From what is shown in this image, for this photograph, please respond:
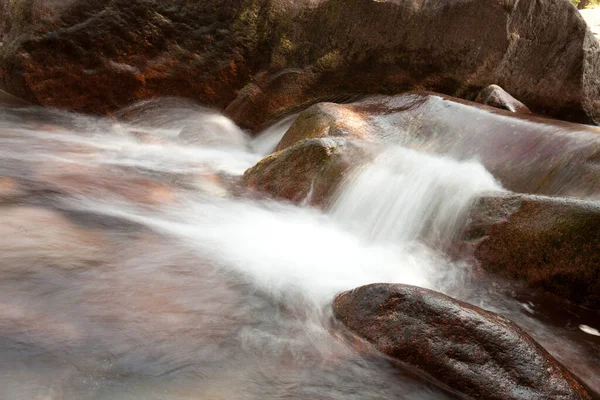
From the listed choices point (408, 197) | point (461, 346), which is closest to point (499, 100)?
point (408, 197)

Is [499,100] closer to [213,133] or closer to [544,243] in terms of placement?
[544,243]

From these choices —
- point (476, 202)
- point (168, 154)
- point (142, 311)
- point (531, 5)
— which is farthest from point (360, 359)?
point (531, 5)

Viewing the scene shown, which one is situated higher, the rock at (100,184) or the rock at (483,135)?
the rock at (483,135)

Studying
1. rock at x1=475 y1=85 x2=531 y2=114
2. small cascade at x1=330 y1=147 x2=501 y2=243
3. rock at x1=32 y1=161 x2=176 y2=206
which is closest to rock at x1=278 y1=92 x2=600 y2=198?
small cascade at x1=330 y1=147 x2=501 y2=243

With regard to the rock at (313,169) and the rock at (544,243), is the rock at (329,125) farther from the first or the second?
the rock at (544,243)

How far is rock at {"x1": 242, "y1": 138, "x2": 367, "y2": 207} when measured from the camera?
17.5ft

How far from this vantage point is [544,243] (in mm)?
3941

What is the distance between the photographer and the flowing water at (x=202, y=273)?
2.43m

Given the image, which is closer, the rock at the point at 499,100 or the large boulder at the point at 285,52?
the rock at the point at 499,100

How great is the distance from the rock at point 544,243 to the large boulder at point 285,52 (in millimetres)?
4393

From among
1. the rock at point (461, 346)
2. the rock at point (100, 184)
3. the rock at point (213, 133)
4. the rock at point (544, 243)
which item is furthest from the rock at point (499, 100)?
the rock at point (461, 346)

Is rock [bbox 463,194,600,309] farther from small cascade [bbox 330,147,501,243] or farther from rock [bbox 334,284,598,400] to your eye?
rock [bbox 334,284,598,400]

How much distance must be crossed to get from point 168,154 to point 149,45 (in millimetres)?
2152

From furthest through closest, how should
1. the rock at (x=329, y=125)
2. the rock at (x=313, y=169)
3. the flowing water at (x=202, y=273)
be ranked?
the rock at (x=329, y=125)
the rock at (x=313, y=169)
the flowing water at (x=202, y=273)
